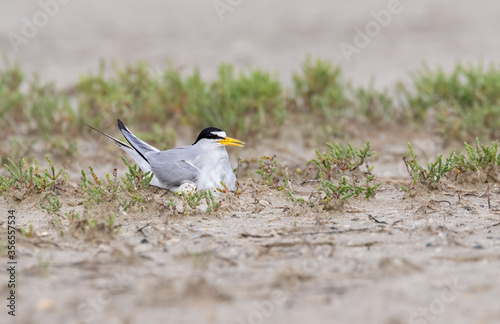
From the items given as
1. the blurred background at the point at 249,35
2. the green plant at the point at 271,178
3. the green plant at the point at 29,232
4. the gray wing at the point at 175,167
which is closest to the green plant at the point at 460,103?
the blurred background at the point at 249,35

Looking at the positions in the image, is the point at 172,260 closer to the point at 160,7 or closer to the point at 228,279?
the point at 228,279

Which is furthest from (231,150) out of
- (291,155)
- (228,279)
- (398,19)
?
(398,19)

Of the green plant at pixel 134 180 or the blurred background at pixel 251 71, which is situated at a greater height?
the blurred background at pixel 251 71

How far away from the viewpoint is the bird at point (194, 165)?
18.3 ft

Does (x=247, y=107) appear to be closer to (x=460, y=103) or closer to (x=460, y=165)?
(x=460, y=103)

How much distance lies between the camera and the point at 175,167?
223 inches

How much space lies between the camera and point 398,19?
12938 mm

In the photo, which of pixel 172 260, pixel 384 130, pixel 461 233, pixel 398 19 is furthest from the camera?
pixel 398 19

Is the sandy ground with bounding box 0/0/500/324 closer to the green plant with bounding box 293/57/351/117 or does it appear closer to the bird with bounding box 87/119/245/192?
the bird with bounding box 87/119/245/192

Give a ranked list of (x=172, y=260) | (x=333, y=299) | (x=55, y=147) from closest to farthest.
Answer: (x=333, y=299) < (x=172, y=260) < (x=55, y=147)

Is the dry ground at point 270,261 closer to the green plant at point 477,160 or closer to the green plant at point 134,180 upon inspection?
the green plant at point 477,160

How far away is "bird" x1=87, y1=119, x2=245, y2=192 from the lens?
5574 millimetres

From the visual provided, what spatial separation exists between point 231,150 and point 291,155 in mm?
647

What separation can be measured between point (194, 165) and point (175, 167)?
14 centimetres
